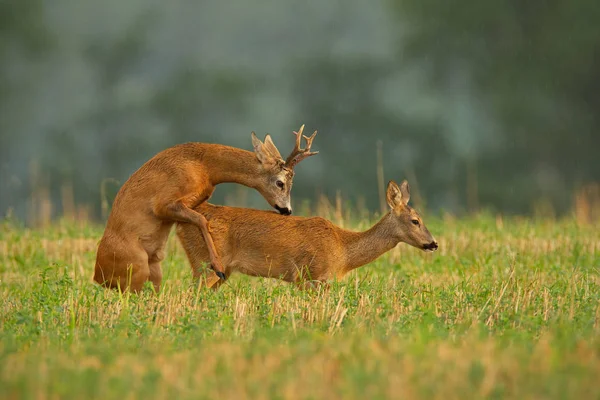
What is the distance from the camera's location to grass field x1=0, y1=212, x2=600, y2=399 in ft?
18.3

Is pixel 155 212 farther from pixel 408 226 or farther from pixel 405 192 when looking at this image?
pixel 405 192

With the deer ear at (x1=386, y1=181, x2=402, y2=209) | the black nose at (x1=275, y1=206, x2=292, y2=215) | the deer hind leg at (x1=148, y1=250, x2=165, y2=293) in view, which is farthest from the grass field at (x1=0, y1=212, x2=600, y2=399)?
the black nose at (x1=275, y1=206, x2=292, y2=215)

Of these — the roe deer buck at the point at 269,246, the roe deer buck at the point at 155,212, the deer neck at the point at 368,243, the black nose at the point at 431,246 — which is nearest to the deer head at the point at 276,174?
the roe deer buck at the point at 269,246

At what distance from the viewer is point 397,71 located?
38.2 metres

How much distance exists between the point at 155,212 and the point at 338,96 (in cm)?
2761

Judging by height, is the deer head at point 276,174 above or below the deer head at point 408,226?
above

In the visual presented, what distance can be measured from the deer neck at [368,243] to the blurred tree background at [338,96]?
20.7 metres

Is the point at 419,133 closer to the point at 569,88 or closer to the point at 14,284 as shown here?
the point at 569,88

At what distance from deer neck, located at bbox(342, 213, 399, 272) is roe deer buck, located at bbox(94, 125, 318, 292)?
139 cm

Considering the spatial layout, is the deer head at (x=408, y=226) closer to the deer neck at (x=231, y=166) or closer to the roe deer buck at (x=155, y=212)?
the deer neck at (x=231, y=166)

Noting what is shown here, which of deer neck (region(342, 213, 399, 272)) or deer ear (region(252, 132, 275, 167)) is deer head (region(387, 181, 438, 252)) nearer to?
deer neck (region(342, 213, 399, 272))

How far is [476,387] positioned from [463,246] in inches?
307

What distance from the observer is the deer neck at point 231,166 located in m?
10.6

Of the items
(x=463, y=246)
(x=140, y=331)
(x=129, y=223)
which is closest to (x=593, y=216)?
(x=463, y=246)
